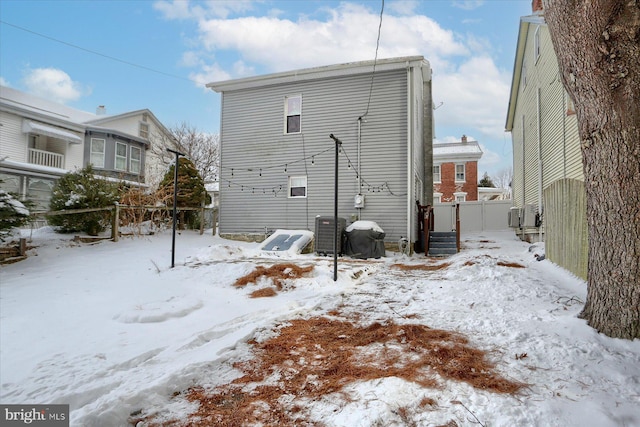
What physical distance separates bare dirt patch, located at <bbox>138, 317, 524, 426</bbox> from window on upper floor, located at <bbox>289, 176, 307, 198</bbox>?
8.89 meters

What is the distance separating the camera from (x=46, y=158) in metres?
17.0

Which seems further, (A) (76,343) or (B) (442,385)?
(A) (76,343)

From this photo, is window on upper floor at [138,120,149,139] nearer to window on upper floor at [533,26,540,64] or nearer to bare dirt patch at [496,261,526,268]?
window on upper floor at [533,26,540,64]

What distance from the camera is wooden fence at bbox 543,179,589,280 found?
459 centimetres

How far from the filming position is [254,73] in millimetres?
12977

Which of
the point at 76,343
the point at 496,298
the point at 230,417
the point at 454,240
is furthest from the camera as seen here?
the point at 454,240

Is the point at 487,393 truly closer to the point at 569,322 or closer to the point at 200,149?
the point at 569,322

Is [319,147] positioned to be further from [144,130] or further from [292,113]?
[144,130]

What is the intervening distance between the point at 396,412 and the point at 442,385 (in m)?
0.45

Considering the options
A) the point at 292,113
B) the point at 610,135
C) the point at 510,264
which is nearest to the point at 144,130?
the point at 292,113

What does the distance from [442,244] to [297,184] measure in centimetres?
537

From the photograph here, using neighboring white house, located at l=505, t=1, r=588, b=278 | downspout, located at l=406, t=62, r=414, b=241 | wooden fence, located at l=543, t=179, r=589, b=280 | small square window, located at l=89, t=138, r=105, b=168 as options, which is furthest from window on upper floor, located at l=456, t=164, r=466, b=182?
small square window, located at l=89, t=138, r=105, b=168

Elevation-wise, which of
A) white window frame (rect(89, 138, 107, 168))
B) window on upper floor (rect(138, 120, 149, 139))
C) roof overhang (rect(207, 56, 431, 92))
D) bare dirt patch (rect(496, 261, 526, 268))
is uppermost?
window on upper floor (rect(138, 120, 149, 139))

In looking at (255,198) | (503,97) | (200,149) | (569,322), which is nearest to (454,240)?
(255,198)
